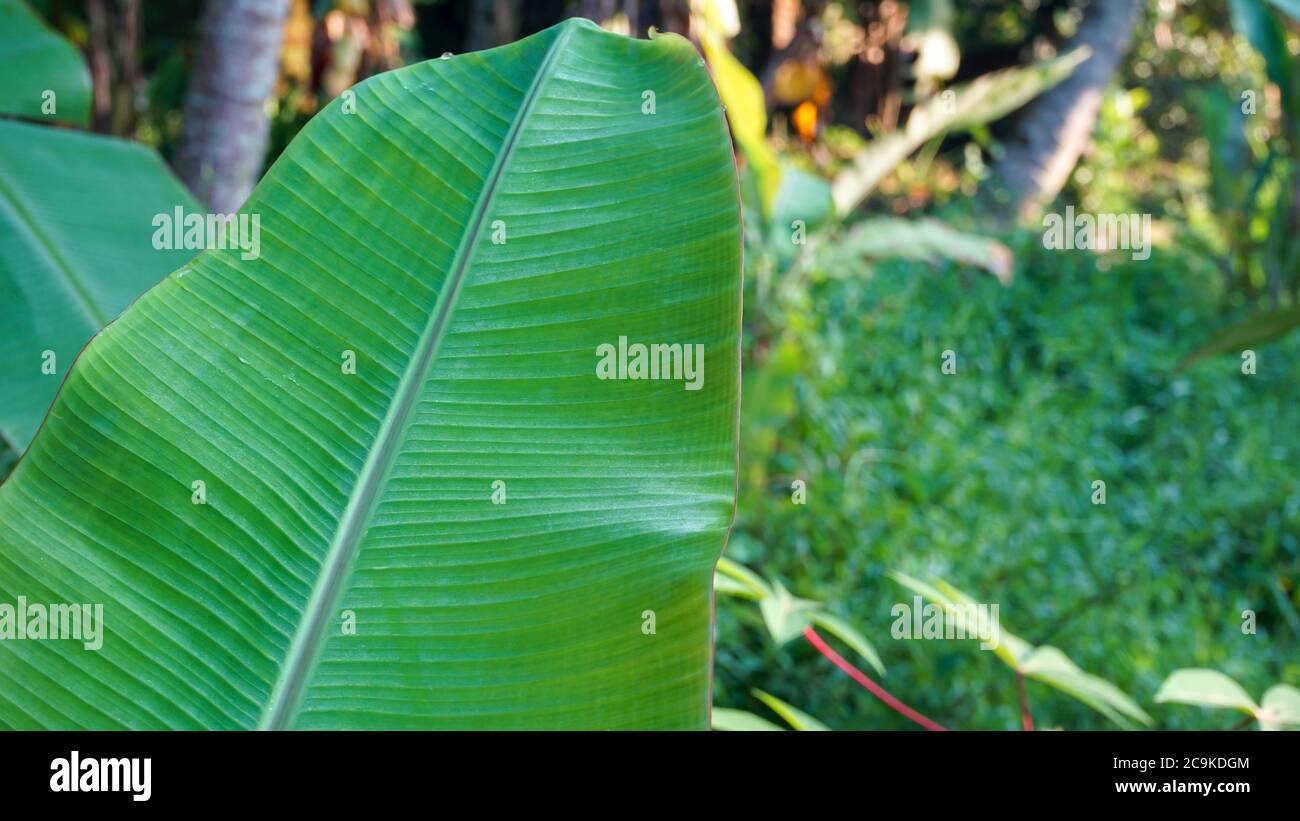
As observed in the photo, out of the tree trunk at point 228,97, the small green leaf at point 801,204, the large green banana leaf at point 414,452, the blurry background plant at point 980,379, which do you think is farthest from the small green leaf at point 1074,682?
the small green leaf at point 801,204

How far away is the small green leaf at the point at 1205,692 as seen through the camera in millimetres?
824

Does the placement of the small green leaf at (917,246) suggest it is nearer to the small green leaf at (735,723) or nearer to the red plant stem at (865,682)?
the red plant stem at (865,682)

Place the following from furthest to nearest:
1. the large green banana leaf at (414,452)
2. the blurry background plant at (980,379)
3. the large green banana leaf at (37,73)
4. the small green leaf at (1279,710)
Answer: the blurry background plant at (980,379)
the large green banana leaf at (37,73)
the small green leaf at (1279,710)
the large green banana leaf at (414,452)

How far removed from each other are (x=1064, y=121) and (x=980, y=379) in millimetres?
2435

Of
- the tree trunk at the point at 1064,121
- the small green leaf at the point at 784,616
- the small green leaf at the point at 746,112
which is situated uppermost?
the tree trunk at the point at 1064,121

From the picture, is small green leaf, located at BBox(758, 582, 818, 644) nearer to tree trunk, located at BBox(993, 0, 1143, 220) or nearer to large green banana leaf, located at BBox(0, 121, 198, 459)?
large green banana leaf, located at BBox(0, 121, 198, 459)

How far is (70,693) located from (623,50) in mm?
553

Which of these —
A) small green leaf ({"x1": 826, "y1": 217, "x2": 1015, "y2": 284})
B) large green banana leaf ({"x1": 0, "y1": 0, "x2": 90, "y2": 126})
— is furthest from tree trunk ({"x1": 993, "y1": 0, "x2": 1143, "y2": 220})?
large green banana leaf ({"x1": 0, "y1": 0, "x2": 90, "y2": 126})

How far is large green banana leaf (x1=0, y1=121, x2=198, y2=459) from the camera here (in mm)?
1067

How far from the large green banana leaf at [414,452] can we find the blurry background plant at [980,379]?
0.98ft
